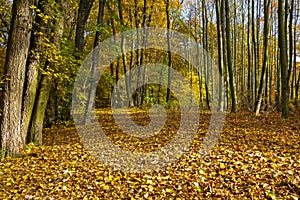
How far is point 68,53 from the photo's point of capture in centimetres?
916

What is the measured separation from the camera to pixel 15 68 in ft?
20.5

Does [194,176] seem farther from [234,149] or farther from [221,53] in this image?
[221,53]

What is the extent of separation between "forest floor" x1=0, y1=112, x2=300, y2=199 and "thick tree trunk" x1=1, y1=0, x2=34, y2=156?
2.17 ft

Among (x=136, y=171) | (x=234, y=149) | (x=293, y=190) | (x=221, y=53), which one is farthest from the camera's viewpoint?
(x=221, y=53)

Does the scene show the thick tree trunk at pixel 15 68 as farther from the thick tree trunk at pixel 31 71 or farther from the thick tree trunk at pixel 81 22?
the thick tree trunk at pixel 81 22

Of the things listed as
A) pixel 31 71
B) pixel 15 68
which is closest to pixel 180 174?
pixel 15 68

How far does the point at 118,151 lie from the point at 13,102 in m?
2.97

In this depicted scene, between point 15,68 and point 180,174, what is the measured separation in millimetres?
4690

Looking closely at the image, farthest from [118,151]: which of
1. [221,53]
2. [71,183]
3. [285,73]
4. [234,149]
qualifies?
[221,53]

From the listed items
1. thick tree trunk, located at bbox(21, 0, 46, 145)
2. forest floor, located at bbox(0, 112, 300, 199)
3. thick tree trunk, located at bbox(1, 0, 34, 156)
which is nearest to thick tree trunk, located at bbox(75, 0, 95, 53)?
thick tree trunk, located at bbox(21, 0, 46, 145)

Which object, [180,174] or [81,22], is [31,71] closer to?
[180,174]

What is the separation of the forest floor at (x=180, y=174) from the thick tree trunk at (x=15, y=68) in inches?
26.0

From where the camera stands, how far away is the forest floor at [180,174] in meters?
4.28

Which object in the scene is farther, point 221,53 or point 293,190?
point 221,53
